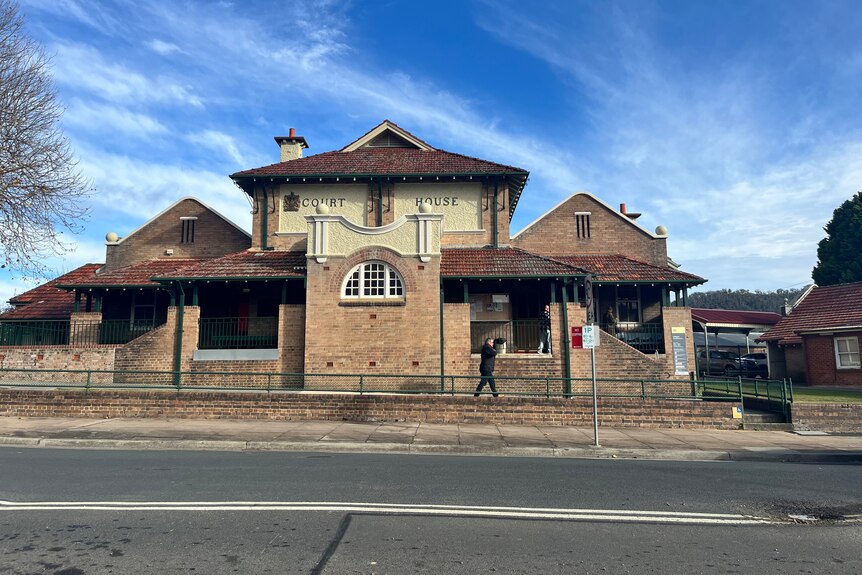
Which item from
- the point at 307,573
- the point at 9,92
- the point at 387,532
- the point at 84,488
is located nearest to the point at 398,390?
the point at 84,488

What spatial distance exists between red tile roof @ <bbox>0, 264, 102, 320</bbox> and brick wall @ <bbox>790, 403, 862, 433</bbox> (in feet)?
82.6

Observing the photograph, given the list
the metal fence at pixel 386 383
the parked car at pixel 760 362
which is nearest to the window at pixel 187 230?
the metal fence at pixel 386 383

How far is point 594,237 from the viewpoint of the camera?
24.9 metres

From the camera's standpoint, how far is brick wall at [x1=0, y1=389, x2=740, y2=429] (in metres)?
13.7

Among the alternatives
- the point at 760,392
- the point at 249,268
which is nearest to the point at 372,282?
the point at 249,268

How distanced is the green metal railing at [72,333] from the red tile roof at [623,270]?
1682 cm

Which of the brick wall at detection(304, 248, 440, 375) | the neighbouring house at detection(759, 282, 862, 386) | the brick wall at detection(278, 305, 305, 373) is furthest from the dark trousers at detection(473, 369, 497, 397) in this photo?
the neighbouring house at detection(759, 282, 862, 386)

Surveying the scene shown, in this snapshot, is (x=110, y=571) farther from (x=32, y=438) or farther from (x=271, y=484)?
(x=32, y=438)

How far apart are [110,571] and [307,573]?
150 centimetres

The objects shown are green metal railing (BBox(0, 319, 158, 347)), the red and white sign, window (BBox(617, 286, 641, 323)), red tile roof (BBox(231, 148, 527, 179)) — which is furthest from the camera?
window (BBox(617, 286, 641, 323))

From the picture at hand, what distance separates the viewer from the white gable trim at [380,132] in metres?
23.5

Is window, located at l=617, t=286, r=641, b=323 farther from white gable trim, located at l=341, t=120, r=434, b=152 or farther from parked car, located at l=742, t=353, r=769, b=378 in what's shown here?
parked car, located at l=742, t=353, r=769, b=378

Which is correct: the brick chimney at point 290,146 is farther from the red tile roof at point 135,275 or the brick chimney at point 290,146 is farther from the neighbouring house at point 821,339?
the neighbouring house at point 821,339

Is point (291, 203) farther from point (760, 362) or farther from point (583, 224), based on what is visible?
point (760, 362)
